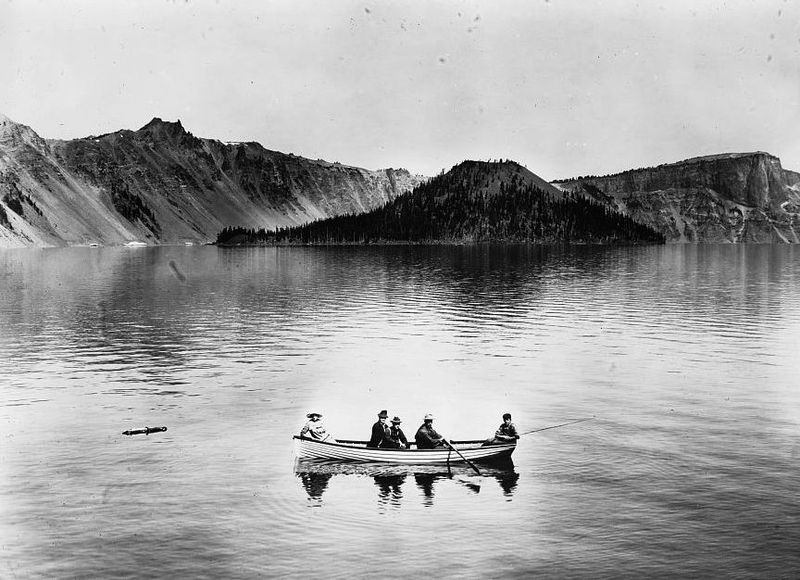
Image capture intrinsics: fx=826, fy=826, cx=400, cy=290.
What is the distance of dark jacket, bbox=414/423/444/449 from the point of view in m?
39.2

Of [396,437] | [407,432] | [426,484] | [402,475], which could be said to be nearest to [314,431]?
[396,437]

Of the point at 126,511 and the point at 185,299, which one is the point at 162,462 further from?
the point at 185,299

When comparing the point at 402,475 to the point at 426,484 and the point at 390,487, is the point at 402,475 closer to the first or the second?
the point at 426,484

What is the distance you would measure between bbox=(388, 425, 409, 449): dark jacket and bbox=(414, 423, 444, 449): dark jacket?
712mm

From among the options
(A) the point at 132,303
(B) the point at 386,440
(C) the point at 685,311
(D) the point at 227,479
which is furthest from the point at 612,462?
(A) the point at 132,303

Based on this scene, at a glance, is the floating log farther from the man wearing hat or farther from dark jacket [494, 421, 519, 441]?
dark jacket [494, 421, 519, 441]

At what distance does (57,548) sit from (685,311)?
9622cm

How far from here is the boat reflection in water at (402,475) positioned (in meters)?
36.4

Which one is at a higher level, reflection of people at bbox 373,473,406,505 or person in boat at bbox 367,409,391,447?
person in boat at bbox 367,409,391,447

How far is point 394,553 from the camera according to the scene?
2883cm

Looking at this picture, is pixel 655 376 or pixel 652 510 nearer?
pixel 652 510

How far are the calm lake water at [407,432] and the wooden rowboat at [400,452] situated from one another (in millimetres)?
737

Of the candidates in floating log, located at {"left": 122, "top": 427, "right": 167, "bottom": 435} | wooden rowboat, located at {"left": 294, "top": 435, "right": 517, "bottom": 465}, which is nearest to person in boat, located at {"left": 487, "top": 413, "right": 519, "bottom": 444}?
wooden rowboat, located at {"left": 294, "top": 435, "right": 517, "bottom": 465}

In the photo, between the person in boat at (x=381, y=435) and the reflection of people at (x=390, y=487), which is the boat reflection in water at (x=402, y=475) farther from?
the person in boat at (x=381, y=435)
